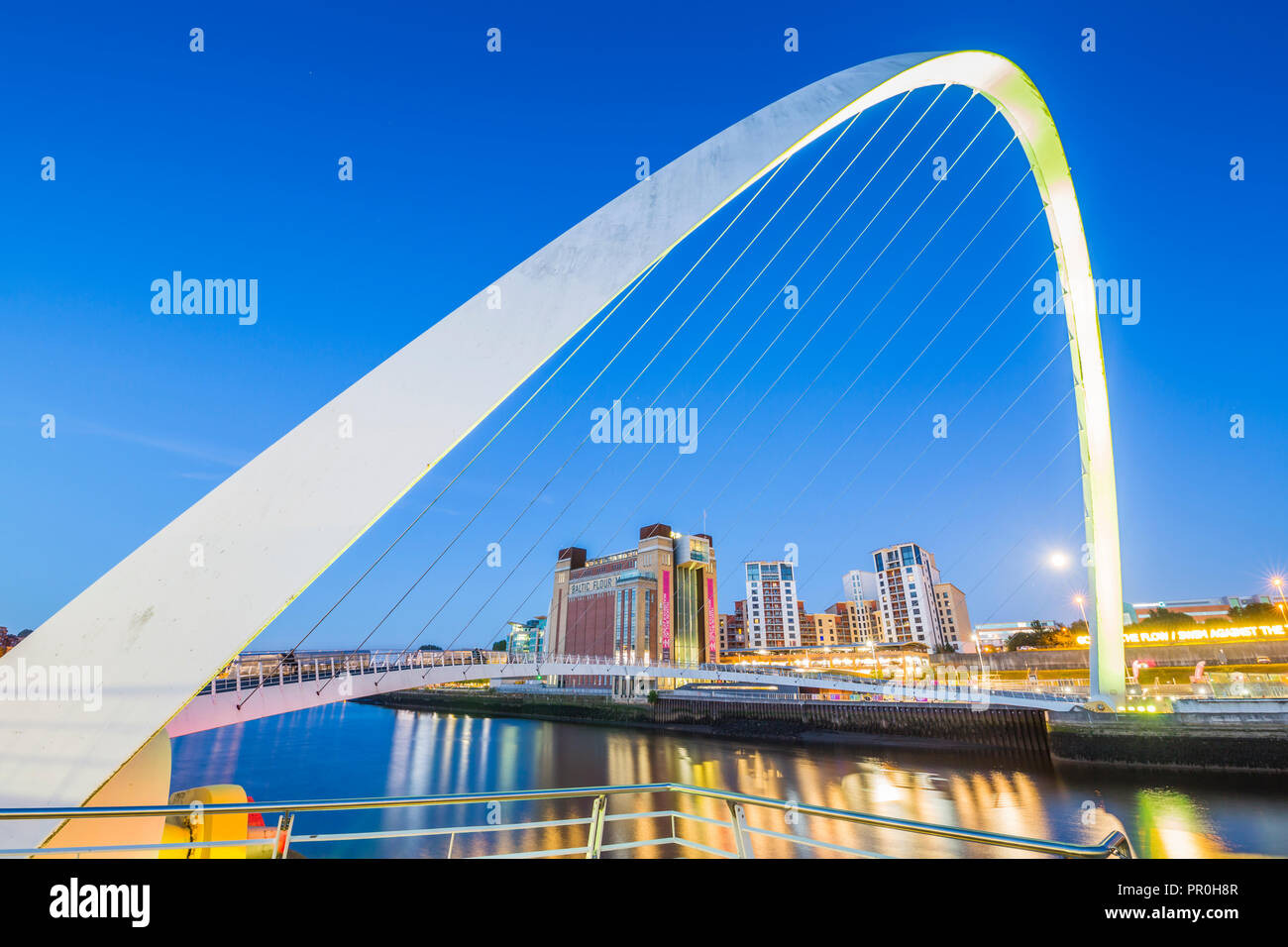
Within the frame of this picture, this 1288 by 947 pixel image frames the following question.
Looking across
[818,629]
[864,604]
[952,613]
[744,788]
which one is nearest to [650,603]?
[744,788]

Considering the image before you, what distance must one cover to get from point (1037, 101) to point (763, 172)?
428 inches

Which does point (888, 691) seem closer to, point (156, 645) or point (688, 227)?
point (688, 227)

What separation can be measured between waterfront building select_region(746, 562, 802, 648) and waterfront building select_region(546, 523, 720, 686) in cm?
3716

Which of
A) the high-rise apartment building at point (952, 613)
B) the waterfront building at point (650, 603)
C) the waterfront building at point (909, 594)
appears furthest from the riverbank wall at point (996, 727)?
the high-rise apartment building at point (952, 613)

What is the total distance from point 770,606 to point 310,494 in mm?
109292

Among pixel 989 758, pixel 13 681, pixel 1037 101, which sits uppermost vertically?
pixel 1037 101

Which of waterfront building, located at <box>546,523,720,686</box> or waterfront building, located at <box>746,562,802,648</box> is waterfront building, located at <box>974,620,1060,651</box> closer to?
waterfront building, located at <box>746,562,802,648</box>

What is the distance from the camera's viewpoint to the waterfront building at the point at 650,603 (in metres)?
65.6

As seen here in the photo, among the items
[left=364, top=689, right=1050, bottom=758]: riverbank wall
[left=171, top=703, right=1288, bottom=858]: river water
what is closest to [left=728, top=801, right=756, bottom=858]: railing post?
[left=171, top=703, right=1288, bottom=858]: river water

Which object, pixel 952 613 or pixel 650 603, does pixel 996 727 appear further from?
pixel 952 613

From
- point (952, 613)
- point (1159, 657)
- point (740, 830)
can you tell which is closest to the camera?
point (740, 830)

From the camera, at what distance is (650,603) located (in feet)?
218
